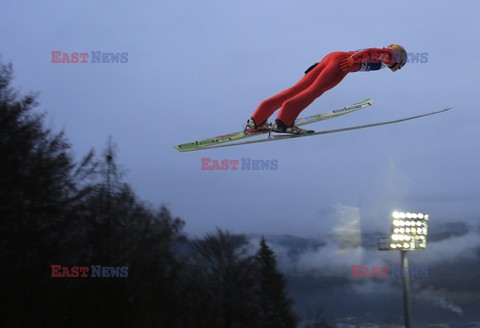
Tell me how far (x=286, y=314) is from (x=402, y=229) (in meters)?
24.5

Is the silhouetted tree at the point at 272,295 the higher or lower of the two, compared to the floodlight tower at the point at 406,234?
lower

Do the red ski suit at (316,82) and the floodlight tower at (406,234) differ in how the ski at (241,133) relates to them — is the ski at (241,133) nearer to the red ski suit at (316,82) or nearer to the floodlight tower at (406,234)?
the red ski suit at (316,82)

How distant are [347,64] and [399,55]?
1.78 feet

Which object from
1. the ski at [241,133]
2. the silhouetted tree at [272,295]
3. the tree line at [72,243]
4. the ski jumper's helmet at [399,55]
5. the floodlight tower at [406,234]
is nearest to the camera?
the ski jumper's helmet at [399,55]

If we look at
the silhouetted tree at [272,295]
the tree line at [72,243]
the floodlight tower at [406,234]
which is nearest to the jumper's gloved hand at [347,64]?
the tree line at [72,243]

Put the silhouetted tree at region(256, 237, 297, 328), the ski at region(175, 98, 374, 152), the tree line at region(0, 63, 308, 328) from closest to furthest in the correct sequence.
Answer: the ski at region(175, 98, 374, 152) < the tree line at region(0, 63, 308, 328) < the silhouetted tree at region(256, 237, 297, 328)

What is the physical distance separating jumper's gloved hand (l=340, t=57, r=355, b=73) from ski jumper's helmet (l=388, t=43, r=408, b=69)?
425 millimetres

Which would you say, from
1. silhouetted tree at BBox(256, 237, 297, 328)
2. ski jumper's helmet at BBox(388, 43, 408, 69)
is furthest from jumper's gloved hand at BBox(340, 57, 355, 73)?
silhouetted tree at BBox(256, 237, 297, 328)

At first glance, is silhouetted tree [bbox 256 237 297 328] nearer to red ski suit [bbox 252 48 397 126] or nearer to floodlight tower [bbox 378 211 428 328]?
floodlight tower [bbox 378 211 428 328]

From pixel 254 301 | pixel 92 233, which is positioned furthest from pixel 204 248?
pixel 92 233

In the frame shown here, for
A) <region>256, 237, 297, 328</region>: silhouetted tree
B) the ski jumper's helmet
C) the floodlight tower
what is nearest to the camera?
the ski jumper's helmet

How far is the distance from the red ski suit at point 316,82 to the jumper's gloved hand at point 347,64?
18mm

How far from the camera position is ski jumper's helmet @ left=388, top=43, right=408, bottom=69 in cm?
619

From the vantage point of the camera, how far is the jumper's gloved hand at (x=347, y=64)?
624 centimetres
